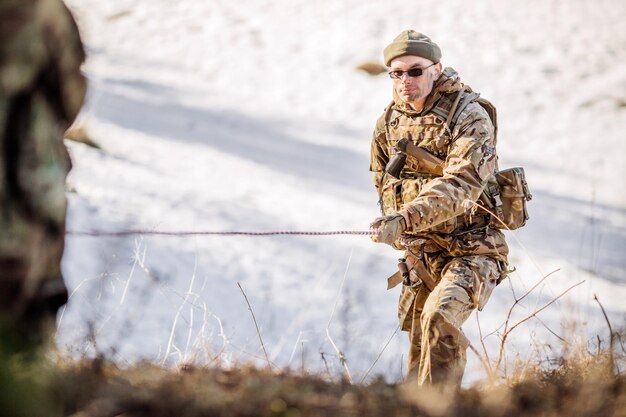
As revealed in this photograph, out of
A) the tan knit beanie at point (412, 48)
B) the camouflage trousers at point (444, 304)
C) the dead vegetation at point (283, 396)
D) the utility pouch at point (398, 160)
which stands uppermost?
the tan knit beanie at point (412, 48)

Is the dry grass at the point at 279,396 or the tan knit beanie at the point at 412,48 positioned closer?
the dry grass at the point at 279,396

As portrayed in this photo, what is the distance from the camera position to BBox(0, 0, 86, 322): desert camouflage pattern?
2.03 meters

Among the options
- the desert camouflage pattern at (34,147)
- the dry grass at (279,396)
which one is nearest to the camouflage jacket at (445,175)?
the dry grass at (279,396)

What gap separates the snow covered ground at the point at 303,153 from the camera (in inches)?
404

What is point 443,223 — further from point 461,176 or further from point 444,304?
point 444,304

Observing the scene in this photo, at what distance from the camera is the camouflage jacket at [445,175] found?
4.57 meters

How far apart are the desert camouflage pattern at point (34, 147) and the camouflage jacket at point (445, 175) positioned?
8.42 feet

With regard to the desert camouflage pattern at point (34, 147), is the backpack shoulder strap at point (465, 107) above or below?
above

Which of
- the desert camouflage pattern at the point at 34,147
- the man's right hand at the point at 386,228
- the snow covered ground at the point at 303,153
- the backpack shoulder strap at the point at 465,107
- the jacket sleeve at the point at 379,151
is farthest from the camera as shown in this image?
the snow covered ground at the point at 303,153

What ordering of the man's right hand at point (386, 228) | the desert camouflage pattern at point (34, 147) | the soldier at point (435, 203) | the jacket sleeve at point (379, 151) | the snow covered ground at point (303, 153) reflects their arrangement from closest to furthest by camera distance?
1. the desert camouflage pattern at point (34, 147)
2. the man's right hand at point (386, 228)
3. the soldier at point (435, 203)
4. the jacket sleeve at point (379, 151)
5. the snow covered ground at point (303, 153)

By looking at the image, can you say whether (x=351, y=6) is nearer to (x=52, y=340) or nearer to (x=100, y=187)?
(x=100, y=187)

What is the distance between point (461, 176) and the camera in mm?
4652

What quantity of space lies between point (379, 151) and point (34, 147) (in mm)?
3557

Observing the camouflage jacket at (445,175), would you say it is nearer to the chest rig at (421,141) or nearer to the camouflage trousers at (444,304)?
the chest rig at (421,141)
